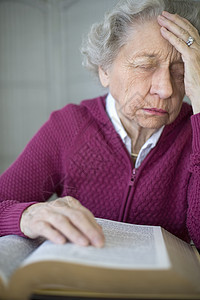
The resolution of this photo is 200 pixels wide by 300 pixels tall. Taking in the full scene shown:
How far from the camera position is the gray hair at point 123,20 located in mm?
1067

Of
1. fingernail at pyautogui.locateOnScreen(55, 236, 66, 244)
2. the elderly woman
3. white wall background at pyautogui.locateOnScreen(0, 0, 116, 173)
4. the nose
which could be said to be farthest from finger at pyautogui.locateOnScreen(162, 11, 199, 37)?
white wall background at pyautogui.locateOnScreen(0, 0, 116, 173)

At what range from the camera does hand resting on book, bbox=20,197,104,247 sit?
0.69 meters

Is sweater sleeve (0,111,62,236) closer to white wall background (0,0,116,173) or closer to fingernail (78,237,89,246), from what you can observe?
fingernail (78,237,89,246)

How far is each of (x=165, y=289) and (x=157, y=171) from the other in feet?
2.09

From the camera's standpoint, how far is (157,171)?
1.17 m

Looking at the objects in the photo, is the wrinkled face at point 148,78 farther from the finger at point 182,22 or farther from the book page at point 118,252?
the book page at point 118,252

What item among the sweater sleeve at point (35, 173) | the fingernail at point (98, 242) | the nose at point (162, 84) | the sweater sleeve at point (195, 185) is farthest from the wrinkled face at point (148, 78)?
the fingernail at point (98, 242)

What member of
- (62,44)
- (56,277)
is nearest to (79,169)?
(56,277)

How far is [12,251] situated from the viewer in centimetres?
74

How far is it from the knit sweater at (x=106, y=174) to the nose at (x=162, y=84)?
21cm

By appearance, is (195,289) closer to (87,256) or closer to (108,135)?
(87,256)

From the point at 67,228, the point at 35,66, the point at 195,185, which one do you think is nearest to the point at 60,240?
the point at 67,228

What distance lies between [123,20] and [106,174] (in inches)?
19.6

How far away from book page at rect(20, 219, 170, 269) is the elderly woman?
311 millimetres
